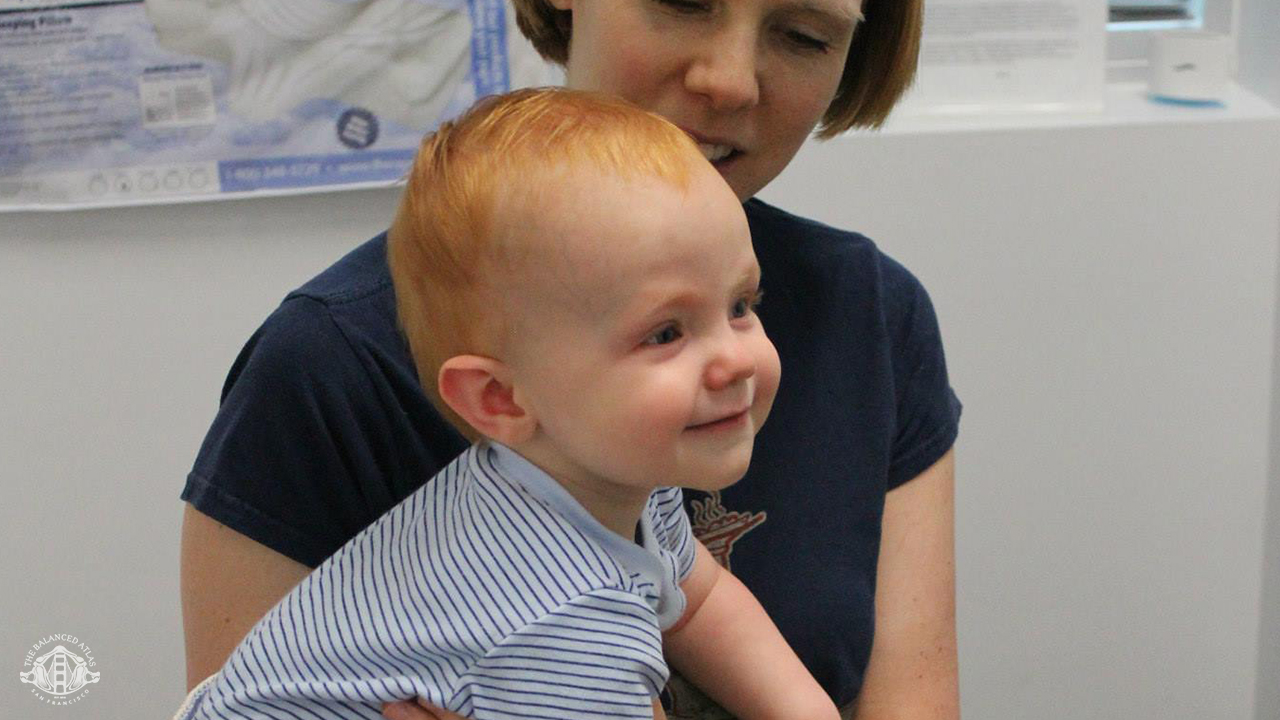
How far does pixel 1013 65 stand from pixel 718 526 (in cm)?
97

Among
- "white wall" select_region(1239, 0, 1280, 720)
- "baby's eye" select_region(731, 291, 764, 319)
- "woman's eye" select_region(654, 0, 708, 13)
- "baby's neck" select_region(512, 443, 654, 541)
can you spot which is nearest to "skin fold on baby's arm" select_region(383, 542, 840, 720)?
"baby's neck" select_region(512, 443, 654, 541)

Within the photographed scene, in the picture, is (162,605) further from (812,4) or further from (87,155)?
(812,4)

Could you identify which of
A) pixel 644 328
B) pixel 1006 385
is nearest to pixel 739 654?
pixel 644 328

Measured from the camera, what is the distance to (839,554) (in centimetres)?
112

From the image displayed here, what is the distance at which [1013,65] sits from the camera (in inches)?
71.2

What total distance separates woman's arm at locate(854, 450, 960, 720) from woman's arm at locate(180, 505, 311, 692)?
477 mm

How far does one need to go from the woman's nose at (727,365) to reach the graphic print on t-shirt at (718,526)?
0.32 m

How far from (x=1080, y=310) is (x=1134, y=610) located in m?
Answer: 0.44

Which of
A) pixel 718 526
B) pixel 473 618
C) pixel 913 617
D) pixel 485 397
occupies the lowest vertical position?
pixel 913 617

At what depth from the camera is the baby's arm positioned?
0.98 metres

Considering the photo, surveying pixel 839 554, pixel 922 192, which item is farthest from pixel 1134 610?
Answer: pixel 839 554

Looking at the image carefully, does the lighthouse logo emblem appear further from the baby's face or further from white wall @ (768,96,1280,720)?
the baby's face

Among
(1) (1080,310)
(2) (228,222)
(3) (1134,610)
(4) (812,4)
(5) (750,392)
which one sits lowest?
(3) (1134,610)

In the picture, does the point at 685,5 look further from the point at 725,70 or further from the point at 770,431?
the point at 770,431
